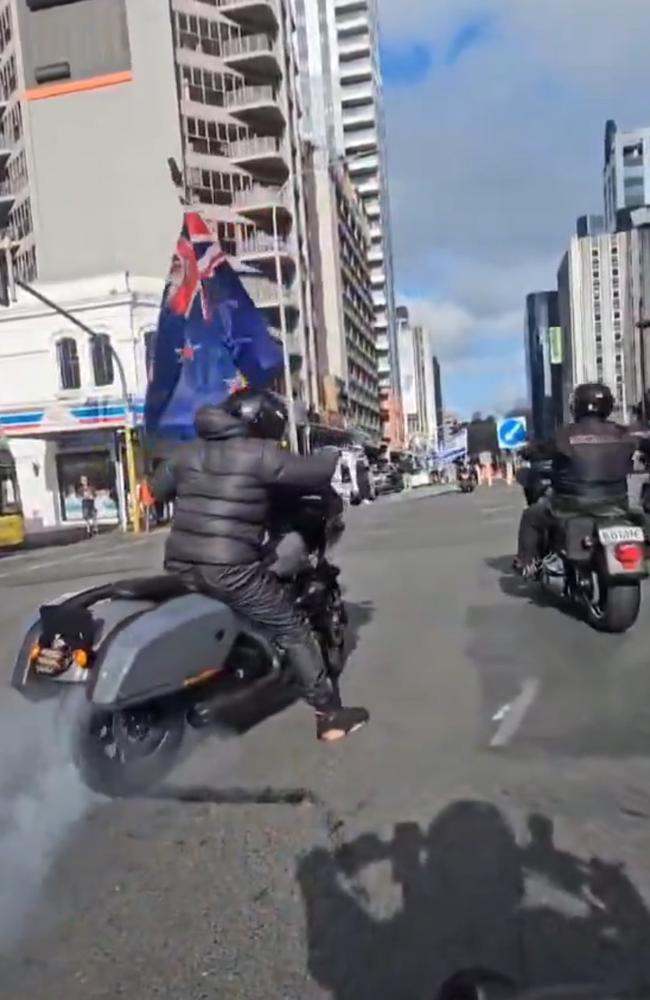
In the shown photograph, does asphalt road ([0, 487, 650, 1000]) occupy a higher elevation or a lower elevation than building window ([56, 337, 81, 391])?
lower

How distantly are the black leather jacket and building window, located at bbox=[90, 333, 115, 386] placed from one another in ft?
99.6

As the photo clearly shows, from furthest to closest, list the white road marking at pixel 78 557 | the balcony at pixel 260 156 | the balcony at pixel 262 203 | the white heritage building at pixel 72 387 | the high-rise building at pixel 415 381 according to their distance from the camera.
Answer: the high-rise building at pixel 415 381, the balcony at pixel 260 156, the balcony at pixel 262 203, the white heritage building at pixel 72 387, the white road marking at pixel 78 557

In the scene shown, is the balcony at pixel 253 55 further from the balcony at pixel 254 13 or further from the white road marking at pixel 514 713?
the white road marking at pixel 514 713

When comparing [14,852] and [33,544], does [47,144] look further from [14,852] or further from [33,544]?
[14,852]

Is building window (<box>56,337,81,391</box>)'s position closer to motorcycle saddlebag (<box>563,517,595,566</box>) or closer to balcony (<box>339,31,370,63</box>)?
motorcycle saddlebag (<box>563,517,595,566</box>)

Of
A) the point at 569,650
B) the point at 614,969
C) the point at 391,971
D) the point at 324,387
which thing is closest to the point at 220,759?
the point at 391,971

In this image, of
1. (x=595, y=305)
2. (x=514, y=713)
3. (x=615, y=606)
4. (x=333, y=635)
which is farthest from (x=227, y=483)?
(x=595, y=305)

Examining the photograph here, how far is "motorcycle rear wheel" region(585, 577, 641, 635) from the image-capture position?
6.81m

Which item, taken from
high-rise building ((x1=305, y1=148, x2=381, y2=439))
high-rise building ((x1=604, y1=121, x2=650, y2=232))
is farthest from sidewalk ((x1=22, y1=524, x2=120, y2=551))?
high-rise building ((x1=604, y1=121, x2=650, y2=232))

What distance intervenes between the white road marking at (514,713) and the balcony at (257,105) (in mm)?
52465


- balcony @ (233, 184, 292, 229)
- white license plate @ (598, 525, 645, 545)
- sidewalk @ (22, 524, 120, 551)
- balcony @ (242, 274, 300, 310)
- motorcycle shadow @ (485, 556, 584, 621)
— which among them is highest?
balcony @ (233, 184, 292, 229)

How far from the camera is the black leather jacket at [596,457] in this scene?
7.08 meters

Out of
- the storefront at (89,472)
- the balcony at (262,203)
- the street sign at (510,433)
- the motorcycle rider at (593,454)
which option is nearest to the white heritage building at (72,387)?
the storefront at (89,472)

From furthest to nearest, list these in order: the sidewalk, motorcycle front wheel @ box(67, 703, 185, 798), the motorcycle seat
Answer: the sidewalk, the motorcycle seat, motorcycle front wheel @ box(67, 703, 185, 798)
